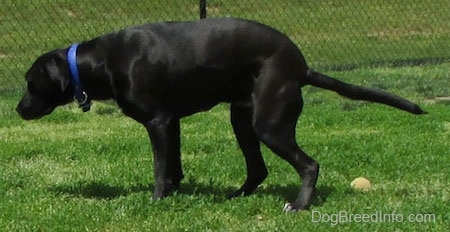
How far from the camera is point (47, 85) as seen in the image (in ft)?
18.0

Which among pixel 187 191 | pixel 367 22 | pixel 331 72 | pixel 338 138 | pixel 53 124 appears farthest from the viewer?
pixel 367 22

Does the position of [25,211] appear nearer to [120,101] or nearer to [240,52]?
[120,101]

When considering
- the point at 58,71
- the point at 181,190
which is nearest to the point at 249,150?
the point at 181,190

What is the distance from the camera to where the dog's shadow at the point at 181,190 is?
573 cm

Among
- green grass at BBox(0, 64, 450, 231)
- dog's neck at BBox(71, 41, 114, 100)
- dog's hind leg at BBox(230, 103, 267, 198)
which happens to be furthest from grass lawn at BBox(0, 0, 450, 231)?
dog's neck at BBox(71, 41, 114, 100)

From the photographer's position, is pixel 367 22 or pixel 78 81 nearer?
pixel 78 81

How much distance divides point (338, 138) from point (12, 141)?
266cm

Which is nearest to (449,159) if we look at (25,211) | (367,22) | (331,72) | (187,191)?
(187,191)

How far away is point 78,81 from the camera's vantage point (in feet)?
17.8

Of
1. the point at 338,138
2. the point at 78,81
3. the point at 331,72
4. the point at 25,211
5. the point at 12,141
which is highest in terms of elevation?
the point at 78,81

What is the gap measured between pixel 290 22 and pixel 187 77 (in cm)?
1427

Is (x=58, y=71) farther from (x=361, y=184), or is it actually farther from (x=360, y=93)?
(x=361, y=184)

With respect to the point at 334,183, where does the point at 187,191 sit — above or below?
above

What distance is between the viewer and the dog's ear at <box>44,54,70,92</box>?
17.8ft
